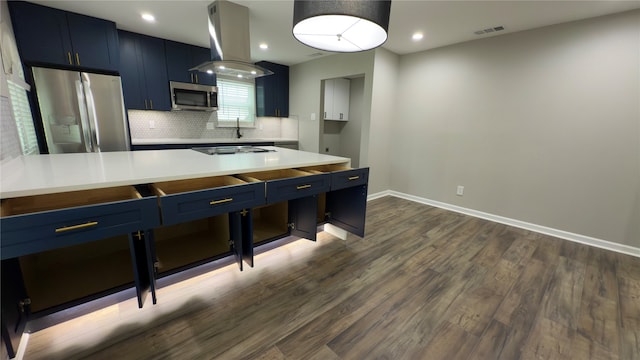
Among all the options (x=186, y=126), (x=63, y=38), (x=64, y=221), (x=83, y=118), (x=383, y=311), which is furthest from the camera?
(x=186, y=126)

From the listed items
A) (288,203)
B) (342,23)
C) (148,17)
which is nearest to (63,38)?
(148,17)

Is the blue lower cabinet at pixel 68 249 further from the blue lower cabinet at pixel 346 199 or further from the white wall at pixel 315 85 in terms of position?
the white wall at pixel 315 85

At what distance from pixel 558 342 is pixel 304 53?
4.34 metres

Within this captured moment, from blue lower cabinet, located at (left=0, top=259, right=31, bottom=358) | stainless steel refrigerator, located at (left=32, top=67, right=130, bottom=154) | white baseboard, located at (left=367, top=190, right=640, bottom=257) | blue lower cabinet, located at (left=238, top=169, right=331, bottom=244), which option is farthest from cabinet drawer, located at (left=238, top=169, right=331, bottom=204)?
stainless steel refrigerator, located at (left=32, top=67, right=130, bottom=154)

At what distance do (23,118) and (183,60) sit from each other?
6.62 feet

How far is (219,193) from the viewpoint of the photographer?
4.93 feet

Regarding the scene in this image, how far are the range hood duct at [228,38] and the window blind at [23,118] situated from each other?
1635 mm

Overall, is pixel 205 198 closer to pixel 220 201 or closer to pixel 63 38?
pixel 220 201

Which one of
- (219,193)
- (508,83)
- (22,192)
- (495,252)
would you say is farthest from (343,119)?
(22,192)

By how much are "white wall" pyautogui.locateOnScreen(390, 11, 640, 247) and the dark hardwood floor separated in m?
0.65

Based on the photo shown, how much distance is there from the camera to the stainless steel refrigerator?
9.46ft

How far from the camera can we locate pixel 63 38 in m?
2.84

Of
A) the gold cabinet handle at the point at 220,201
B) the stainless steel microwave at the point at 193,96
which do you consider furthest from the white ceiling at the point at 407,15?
the gold cabinet handle at the point at 220,201

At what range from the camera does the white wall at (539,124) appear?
2523mm
